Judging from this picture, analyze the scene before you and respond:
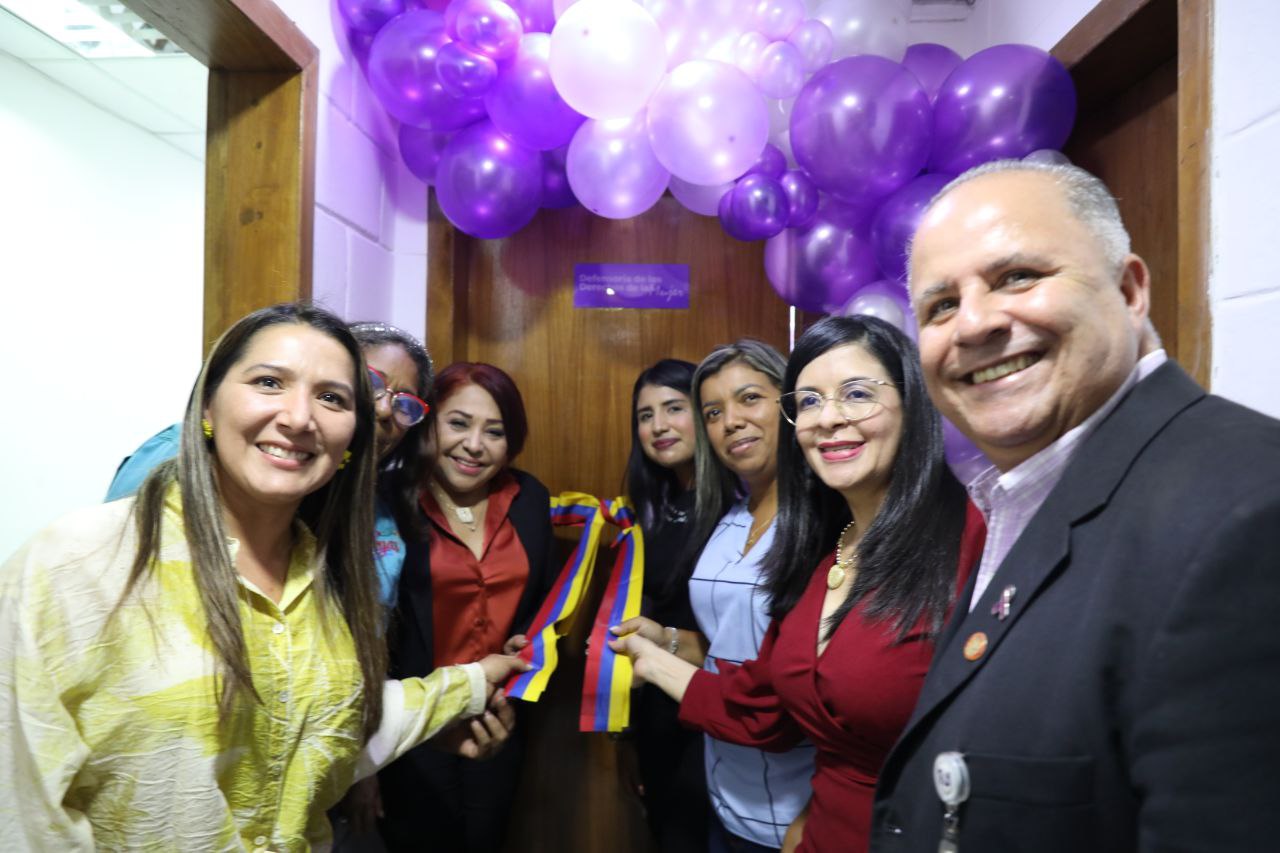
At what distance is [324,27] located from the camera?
2.25 m

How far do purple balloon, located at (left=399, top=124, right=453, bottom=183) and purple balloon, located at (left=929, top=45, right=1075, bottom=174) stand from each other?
5.46ft

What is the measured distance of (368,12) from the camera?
225cm

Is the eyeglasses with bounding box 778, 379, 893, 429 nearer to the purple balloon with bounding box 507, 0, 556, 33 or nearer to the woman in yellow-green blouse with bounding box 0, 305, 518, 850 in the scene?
the woman in yellow-green blouse with bounding box 0, 305, 518, 850

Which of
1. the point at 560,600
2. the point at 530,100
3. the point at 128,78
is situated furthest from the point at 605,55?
the point at 128,78

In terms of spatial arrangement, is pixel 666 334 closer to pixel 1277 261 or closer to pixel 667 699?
pixel 667 699

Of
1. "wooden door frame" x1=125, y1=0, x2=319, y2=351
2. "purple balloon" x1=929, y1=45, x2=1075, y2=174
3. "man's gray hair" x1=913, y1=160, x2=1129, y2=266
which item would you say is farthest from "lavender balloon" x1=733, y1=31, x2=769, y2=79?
"man's gray hair" x1=913, y1=160, x2=1129, y2=266

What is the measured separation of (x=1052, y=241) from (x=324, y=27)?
7.61ft

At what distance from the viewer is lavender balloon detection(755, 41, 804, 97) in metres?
2.17

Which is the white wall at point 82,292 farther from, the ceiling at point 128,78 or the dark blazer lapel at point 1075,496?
the dark blazer lapel at point 1075,496

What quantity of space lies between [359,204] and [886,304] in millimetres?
1856

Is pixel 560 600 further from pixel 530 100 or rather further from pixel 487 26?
pixel 487 26

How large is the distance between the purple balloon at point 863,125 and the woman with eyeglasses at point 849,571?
65 cm

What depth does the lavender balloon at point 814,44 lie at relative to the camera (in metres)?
2.20

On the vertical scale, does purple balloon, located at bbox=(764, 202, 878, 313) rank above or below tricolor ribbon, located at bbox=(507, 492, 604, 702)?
above
